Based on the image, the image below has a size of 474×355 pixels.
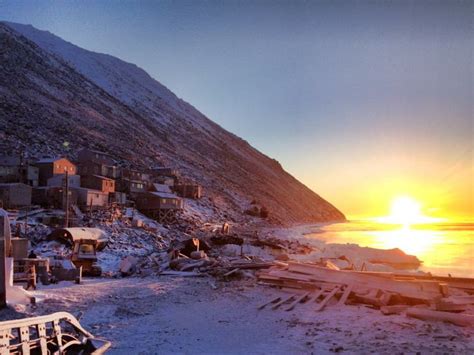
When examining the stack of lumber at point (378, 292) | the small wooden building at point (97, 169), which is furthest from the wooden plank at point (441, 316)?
the small wooden building at point (97, 169)

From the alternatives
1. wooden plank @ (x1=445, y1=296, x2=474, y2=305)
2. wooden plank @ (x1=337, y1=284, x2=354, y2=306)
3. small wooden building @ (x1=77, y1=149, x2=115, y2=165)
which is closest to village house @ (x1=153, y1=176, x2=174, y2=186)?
small wooden building @ (x1=77, y1=149, x2=115, y2=165)

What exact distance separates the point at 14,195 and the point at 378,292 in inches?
1632

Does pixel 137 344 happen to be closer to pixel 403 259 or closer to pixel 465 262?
pixel 403 259

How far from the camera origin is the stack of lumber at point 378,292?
13289 mm

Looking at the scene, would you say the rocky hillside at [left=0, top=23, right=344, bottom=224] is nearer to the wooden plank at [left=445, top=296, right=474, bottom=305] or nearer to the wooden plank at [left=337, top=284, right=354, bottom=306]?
the wooden plank at [left=337, top=284, right=354, bottom=306]

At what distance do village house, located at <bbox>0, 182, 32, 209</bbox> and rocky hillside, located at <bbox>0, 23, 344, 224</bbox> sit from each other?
2040cm

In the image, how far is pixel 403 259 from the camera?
34.8 metres

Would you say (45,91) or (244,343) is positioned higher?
(45,91)

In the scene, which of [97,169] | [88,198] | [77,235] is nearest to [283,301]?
[77,235]

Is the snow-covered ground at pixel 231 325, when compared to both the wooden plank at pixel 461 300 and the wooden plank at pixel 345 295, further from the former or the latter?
the wooden plank at pixel 461 300

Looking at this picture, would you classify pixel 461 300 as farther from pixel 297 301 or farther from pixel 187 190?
pixel 187 190

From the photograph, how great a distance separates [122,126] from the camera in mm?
113312

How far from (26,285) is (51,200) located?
3325cm

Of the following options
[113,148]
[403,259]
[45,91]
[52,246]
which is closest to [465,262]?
[403,259]
